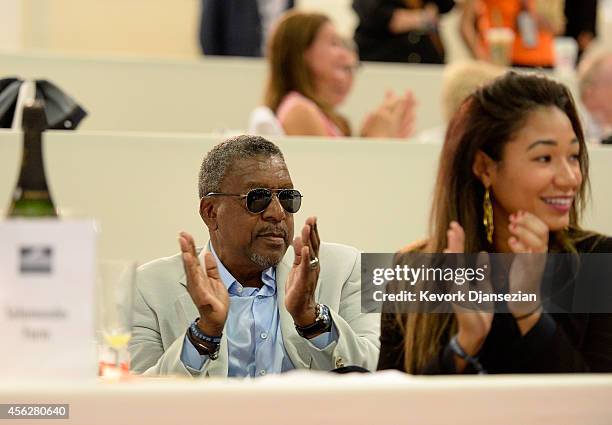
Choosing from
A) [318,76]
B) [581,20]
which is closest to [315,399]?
[318,76]

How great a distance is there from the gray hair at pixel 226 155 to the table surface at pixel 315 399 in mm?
528

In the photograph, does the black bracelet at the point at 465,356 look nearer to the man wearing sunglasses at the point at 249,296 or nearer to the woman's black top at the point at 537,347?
the woman's black top at the point at 537,347

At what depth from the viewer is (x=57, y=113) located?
5.95 feet

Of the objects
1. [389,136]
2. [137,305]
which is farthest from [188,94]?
[137,305]

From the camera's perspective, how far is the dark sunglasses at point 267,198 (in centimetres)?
141

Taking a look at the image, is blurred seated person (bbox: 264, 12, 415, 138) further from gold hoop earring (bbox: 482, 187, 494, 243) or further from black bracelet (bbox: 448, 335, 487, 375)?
black bracelet (bbox: 448, 335, 487, 375)

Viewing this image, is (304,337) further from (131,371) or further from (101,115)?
(101,115)

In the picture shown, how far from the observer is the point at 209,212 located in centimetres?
144

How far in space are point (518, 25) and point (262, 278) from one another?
2961 millimetres

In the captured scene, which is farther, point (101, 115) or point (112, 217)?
point (101, 115)

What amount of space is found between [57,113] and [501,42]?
8.11 feet

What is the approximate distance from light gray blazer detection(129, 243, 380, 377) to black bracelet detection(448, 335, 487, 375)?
0.10 meters

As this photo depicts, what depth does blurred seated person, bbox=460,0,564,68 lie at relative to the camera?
13.5 ft

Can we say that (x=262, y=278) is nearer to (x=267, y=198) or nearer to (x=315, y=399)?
(x=267, y=198)
